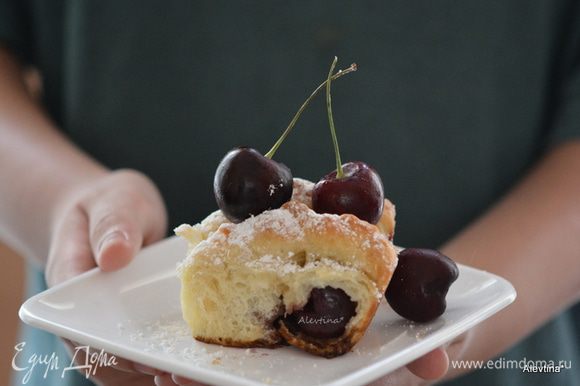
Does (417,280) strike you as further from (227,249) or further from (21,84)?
(21,84)

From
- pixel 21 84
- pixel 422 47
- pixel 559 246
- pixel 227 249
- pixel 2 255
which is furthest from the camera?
pixel 2 255

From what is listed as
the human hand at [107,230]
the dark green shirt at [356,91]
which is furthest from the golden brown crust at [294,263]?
the dark green shirt at [356,91]

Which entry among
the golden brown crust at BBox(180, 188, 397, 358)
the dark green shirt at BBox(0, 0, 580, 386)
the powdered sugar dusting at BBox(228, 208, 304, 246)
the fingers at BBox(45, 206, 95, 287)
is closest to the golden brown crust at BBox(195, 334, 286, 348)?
the golden brown crust at BBox(180, 188, 397, 358)

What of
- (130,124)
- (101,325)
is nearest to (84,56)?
(130,124)

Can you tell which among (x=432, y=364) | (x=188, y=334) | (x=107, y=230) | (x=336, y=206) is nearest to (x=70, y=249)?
(x=107, y=230)

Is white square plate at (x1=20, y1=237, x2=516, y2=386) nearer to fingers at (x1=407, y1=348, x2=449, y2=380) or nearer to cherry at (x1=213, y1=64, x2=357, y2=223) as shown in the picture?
fingers at (x1=407, y1=348, x2=449, y2=380)

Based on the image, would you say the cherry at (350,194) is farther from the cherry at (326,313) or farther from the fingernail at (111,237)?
the fingernail at (111,237)

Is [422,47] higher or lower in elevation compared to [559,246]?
higher
